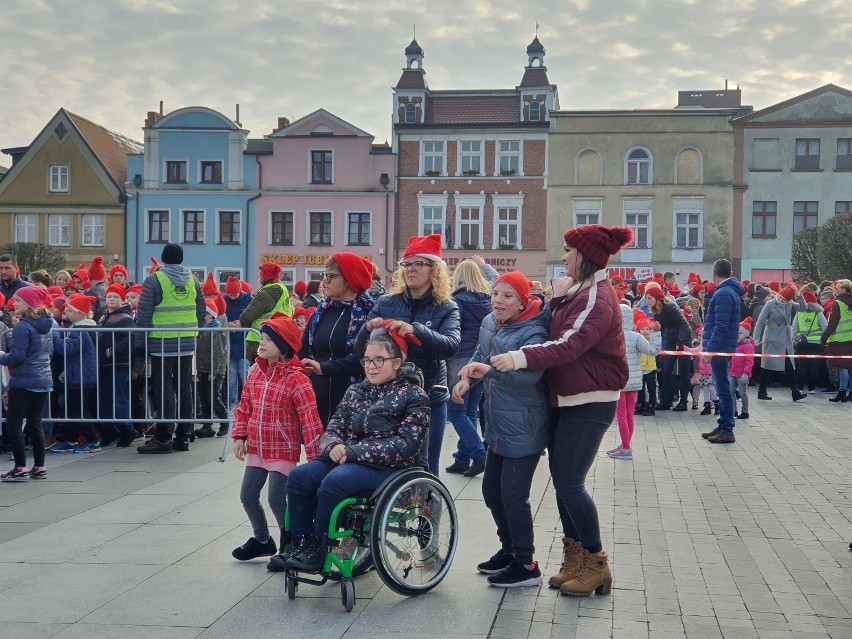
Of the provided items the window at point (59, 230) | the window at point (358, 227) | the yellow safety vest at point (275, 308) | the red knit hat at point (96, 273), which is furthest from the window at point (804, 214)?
the yellow safety vest at point (275, 308)

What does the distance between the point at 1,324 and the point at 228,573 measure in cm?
551

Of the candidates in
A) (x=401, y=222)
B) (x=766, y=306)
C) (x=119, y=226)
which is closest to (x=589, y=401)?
(x=766, y=306)

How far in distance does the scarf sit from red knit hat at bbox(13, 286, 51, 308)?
3718 millimetres

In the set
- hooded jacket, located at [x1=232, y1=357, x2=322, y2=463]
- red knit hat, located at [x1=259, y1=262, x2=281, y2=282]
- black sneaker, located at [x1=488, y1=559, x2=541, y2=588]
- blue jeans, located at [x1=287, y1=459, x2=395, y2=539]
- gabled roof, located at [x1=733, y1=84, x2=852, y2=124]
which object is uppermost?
gabled roof, located at [x1=733, y1=84, x2=852, y2=124]

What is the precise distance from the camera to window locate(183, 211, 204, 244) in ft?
161

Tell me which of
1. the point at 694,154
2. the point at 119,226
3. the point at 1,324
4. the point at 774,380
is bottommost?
the point at 774,380

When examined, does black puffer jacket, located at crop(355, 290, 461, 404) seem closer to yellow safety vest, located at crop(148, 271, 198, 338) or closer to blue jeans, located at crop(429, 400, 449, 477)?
blue jeans, located at crop(429, 400, 449, 477)

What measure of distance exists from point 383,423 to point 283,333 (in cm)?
94

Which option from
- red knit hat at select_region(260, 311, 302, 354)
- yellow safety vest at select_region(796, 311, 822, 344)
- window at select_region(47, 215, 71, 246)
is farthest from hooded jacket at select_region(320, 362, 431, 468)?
window at select_region(47, 215, 71, 246)

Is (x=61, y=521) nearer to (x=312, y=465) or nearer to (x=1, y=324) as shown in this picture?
(x=312, y=465)

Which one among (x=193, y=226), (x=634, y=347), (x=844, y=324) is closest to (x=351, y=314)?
(x=634, y=347)

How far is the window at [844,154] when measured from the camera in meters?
46.3

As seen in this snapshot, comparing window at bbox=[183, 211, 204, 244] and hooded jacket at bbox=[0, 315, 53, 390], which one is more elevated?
window at bbox=[183, 211, 204, 244]

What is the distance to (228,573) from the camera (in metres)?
5.88
